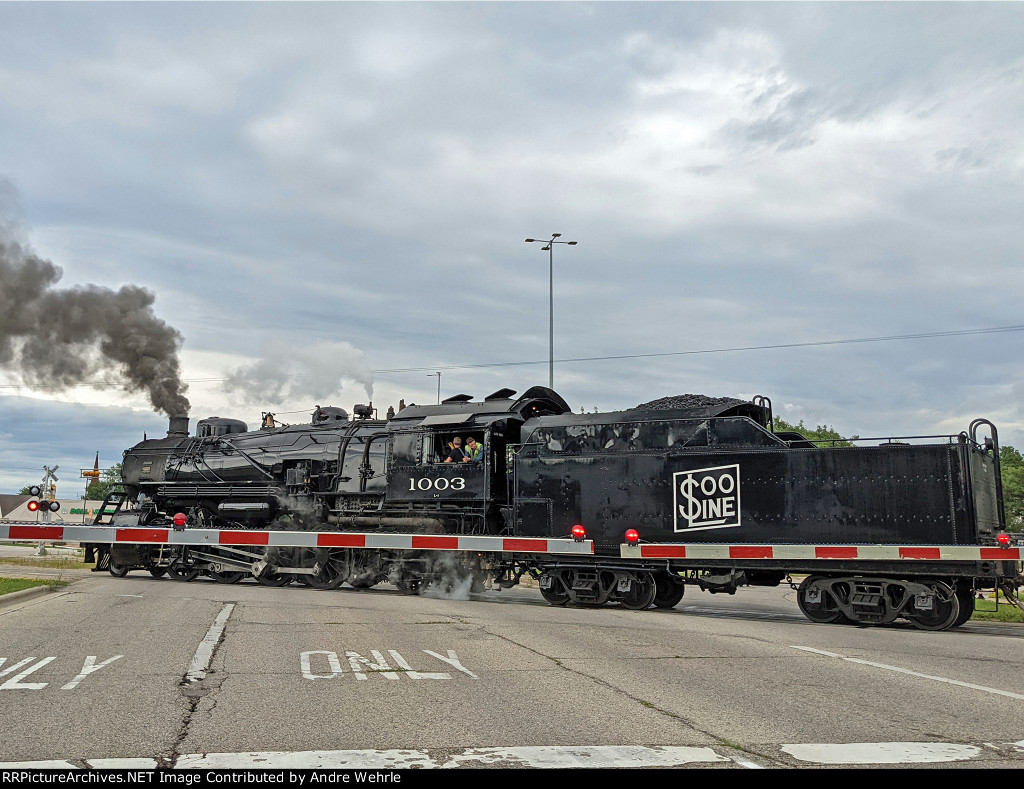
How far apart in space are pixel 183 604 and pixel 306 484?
4.70 m

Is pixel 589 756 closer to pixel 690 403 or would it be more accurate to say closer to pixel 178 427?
pixel 690 403

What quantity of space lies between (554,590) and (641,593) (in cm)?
161

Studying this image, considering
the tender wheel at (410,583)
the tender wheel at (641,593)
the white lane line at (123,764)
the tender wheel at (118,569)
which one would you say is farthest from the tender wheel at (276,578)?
the white lane line at (123,764)

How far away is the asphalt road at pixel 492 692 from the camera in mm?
4891

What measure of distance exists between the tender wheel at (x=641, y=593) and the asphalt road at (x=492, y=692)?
2.31 m

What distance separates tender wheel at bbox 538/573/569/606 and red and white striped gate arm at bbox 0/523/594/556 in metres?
0.73

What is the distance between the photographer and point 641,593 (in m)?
14.5

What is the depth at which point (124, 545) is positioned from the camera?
66.3ft

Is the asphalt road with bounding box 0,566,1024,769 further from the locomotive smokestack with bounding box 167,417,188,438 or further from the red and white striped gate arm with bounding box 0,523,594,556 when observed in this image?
the locomotive smokestack with bounding box 167,417,188,438

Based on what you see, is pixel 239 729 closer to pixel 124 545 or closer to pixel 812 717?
pixel 812 717

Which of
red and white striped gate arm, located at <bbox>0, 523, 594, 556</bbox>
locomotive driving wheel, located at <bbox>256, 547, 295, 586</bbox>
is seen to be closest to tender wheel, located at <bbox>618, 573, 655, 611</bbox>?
red and white striped gate arm, located at <bbox>0, 523, 594, 556</bbox>

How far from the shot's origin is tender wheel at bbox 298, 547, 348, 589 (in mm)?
17234

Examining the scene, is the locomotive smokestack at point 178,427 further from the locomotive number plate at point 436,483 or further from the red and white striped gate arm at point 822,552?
the red and white striped gate arm at point 822,552
